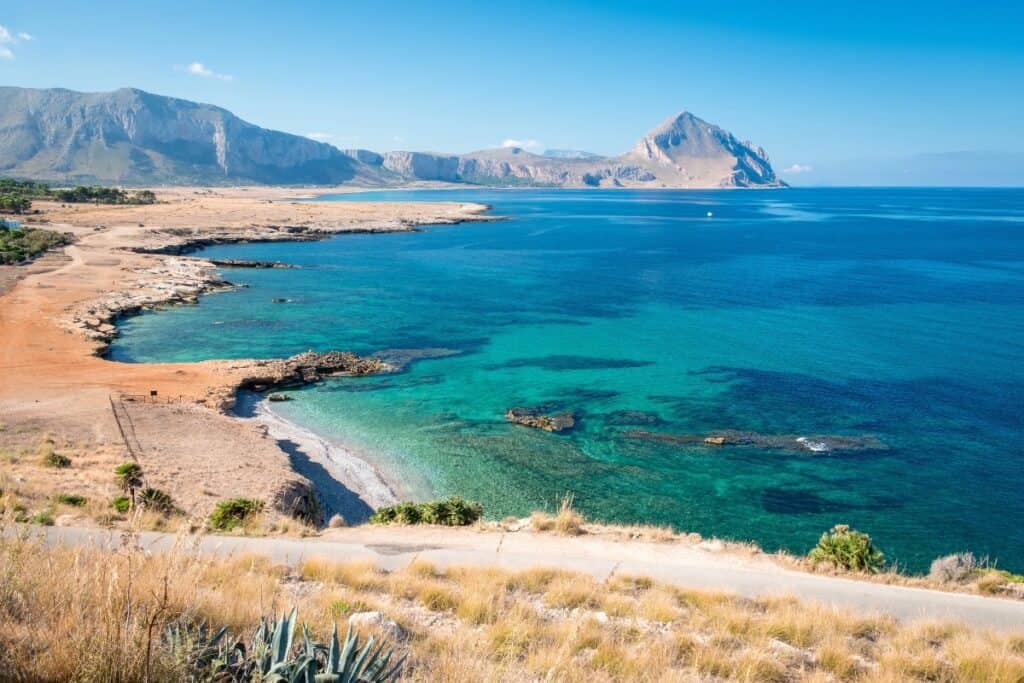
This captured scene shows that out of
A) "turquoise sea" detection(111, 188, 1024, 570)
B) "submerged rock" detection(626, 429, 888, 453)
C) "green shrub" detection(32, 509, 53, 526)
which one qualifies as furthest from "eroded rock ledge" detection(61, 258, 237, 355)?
"submerged rock" detection(626, 429, 888, 453)

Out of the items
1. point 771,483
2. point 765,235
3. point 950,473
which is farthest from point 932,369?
point 765,235

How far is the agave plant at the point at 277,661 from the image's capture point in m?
5.21

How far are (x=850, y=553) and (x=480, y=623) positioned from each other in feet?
35.3

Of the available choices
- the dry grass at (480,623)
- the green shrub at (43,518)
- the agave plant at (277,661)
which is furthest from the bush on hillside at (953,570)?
the green shrub at (43,518)

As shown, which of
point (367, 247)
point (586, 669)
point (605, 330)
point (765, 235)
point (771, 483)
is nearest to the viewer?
point (586, 669)

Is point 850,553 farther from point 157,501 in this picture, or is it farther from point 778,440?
point 157,501

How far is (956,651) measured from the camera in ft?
30.6

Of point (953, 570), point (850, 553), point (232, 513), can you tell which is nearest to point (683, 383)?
point (850, 553)

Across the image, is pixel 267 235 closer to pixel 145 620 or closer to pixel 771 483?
pixel 771 483

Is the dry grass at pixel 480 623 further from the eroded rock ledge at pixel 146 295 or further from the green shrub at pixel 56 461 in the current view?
the eroded rock ledge at pixel 146 295

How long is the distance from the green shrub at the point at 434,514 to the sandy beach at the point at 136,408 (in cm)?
433

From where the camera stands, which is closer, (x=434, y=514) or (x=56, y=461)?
(x=434, y=514)

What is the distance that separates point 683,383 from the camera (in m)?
38.6

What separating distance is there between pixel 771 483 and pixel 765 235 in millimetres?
111740
